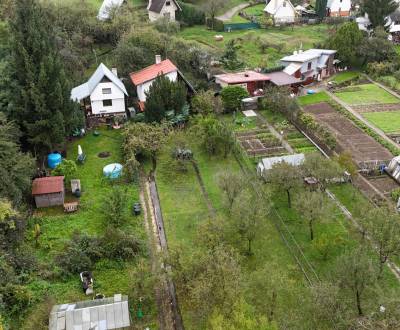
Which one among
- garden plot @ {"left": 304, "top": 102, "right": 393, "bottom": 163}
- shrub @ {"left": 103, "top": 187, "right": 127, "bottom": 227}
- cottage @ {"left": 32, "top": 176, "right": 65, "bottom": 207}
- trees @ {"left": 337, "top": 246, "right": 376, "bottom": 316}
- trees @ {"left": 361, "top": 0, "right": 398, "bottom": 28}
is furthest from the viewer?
trees @ {"left": 361, "top": 0, "right": 398, "bottom": 28}

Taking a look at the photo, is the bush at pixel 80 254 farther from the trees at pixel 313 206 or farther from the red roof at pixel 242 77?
the red roof at pixel 242 77

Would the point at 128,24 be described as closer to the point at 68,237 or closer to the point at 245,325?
the point at 68,237

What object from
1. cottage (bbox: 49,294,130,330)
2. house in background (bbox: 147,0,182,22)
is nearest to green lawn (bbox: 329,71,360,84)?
house in background (bbox: 147,0,182,22)

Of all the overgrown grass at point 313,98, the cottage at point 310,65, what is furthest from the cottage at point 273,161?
the cottage at point 310,65

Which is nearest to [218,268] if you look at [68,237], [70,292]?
[70,292]

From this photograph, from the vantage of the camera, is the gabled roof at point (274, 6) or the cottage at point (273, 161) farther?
the gabled roof at point (274, 6)

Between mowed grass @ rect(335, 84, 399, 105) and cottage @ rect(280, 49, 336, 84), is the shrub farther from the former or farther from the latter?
mowed grass @ rect(335, 84, 399, 105)

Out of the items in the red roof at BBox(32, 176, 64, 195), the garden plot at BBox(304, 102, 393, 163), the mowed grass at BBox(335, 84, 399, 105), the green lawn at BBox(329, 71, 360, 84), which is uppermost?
the green lawn at BBox(329, 71, 360, 84)

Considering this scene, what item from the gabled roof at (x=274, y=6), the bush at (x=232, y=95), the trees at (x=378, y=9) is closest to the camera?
the bush at (x=232, y=95)

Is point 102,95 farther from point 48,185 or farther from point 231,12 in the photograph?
point 231,12
